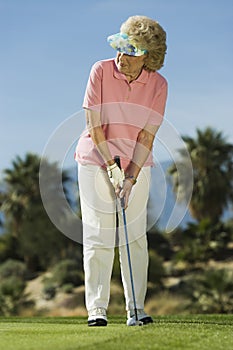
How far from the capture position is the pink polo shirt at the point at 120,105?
19.2 feet

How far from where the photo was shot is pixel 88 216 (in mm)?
5879

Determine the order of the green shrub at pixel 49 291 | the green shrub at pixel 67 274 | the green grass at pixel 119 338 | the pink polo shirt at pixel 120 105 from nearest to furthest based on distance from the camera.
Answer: the green grass at pixel 119 338 → the pink polo shirt at pixel 120 105 → the green shrub at pixel 49 291 → the green shrub at pixel 67 274

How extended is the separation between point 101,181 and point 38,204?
29698 millimetres

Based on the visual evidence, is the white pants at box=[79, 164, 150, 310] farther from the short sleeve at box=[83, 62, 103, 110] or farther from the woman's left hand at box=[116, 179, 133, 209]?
the short sleeve at box=[83, 62, 103, 110]

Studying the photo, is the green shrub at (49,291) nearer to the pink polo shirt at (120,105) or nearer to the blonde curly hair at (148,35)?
the pink polo shirt at (120,105)

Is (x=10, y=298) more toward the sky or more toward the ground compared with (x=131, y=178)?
more toward the ground

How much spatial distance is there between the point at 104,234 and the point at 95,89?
0.98m

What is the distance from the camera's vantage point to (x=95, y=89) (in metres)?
5.82

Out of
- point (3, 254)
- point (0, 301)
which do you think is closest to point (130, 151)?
point (0, 301)

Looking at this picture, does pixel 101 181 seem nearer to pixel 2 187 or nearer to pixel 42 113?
pixel 2 187

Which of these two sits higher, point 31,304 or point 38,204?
point 38,204

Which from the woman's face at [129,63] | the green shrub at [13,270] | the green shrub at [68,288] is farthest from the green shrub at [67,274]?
the woman's face at [129,63]

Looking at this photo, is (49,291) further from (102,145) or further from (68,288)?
(102,145)

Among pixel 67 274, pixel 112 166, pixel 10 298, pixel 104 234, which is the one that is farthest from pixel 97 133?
pixel 67 274
